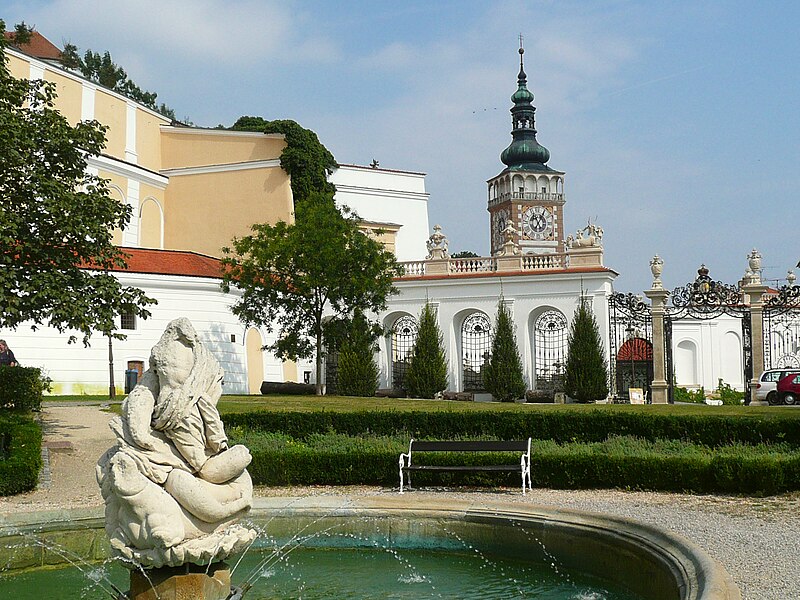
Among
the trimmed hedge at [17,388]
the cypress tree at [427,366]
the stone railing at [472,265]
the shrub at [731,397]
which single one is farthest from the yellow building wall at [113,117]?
the shrub at [731,397]

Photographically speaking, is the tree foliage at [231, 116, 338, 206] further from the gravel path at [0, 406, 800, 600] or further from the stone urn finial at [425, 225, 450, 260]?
the gravel path at [0, 406, 800, 600]

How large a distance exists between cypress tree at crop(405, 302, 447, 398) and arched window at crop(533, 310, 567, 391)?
391 centimetres

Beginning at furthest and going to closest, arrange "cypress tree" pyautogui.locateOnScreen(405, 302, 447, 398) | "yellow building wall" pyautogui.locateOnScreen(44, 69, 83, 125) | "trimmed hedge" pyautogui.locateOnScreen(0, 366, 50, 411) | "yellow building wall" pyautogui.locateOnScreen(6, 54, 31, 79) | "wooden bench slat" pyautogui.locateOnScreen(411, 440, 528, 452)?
"yellow building wall" pyautogui.locateOnScreen(44, 69, 83, 125) → "yellow building wall" pyautogui.locateOnScreen(6, 54, 31, 79) → "cypress tree" pyautogui.locateOnScreen(405, 302, 447, 398) → "trimmed hedge" pyautogui.locateOnScreen(0, 366, 50, 411) → "wooden bench slat" pyautogui.locateOnScreen(411, 440, 528, 452)

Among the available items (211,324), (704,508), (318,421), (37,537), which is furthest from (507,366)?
(37,537)

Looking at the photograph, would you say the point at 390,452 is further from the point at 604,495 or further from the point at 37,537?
the point at 37,537

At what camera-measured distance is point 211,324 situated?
33906mm

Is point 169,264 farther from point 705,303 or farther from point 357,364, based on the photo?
point 705,303

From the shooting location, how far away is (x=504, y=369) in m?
33.5

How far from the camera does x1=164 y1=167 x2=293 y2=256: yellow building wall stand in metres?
45.8

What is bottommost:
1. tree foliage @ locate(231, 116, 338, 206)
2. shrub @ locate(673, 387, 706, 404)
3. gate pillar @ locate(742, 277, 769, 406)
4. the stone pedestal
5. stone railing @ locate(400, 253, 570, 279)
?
shrub @ locate(673, 387, 706, 404)

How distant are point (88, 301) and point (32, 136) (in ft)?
10.9

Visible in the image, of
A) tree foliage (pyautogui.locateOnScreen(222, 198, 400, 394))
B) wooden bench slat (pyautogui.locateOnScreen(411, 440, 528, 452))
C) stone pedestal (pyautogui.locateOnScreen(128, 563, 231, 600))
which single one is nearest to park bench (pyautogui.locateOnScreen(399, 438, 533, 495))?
wooden bench slat (pyautogui.locateOnScreen(411, 440, 528, 452))

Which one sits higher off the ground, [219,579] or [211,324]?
[211,324]

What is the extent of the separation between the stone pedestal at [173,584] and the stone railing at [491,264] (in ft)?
96.2
